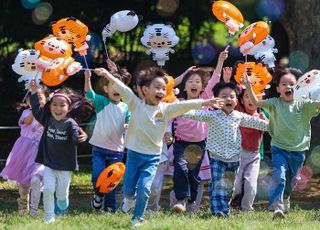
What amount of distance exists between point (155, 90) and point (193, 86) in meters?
1.61

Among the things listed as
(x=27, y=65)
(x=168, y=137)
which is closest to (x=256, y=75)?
(x=168, y=137)

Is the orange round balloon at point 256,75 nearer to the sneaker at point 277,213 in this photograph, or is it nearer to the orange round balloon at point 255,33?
the orange round balloon at point 255,33

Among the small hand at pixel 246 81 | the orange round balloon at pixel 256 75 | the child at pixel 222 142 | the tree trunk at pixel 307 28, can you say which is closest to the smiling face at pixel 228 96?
the child at pixel 222 142

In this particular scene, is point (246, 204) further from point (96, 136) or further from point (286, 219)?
point (96, 136)

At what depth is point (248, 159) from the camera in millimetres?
9203

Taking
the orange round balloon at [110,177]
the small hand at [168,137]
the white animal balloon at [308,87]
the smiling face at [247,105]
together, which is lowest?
the orange round balloon at [110,177]

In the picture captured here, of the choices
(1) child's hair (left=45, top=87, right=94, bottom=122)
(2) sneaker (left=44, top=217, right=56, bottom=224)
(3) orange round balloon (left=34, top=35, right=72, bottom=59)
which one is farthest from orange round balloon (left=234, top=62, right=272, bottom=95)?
(2) sneaker (left=44, top=217, right=56, bottom=224)

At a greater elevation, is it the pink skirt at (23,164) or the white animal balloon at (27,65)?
the white animal balloon at (27,65)

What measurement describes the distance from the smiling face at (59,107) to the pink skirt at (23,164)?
111 centimetres

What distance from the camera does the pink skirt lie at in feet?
28.9

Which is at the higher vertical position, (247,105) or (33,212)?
(247,105)

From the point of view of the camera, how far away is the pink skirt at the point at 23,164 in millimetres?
8820

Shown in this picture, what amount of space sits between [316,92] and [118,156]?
243 cm

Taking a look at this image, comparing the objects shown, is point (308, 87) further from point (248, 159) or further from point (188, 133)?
point (188, 133)
